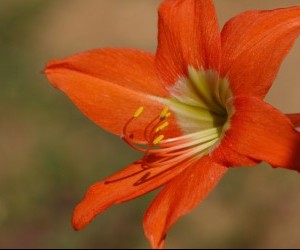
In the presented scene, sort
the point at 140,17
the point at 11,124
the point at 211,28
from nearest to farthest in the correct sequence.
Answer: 1. the point at 211,28
2. the point at 11,124
3. the point at 140,17

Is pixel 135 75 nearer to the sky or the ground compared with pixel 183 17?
nearer to the ground

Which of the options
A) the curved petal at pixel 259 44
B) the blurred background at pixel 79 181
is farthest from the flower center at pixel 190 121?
the blurred background at pixel 79 181

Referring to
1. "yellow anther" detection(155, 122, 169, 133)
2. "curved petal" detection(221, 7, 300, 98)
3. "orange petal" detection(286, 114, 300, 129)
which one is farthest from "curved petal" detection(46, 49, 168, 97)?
"orange petal" detection(286, 114, 300, 129)

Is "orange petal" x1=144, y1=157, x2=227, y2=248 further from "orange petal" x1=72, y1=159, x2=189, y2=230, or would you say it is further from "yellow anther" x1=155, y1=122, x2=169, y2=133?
"yellow anther" x1=155, y1=122, x2=169, y2=133

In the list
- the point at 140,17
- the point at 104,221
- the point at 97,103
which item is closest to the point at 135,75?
the point at 97,103

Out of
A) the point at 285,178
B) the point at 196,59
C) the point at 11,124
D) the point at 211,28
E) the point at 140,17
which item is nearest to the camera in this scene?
the point at 211,28

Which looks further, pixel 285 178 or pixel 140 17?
pixel 140 17

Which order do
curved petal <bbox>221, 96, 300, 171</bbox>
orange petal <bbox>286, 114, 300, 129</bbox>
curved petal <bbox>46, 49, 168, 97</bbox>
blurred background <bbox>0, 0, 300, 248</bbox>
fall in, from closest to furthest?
curved petal <bbox>221, 96, 300, 171</bbox> < orange petal <bbox>286, 114, 300, 129</bbox> < curved petal <bbox>46, 49, 168, 97</bbox> < blurred background <bbox>0, 0, 300, 248</bbox>

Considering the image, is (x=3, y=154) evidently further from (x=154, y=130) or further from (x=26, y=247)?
(x=154, y=130)
